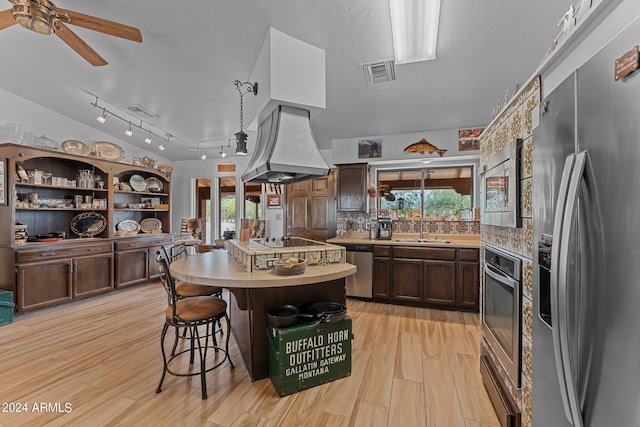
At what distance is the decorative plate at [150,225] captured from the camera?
564 cm

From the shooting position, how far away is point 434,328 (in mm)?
3201

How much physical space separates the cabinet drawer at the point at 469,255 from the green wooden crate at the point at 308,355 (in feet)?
7.22

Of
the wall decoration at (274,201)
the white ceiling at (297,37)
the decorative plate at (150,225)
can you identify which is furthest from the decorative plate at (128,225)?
the wall decoration at (274,201)

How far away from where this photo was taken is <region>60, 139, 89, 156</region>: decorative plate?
13.9 feet

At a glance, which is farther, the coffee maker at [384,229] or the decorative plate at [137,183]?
the decorative plate at [137,183]

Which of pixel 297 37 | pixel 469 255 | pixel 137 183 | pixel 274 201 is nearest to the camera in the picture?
pixel 297 37

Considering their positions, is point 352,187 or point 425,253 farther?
point 352,187

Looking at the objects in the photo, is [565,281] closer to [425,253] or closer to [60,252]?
[425,253]

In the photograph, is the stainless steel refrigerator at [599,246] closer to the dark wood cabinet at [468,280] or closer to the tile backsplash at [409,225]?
the dark wood cabinet at [468,280]

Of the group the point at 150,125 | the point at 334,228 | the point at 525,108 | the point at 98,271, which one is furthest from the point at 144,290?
Answer: the point at 525,108

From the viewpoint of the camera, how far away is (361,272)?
4.14 metres

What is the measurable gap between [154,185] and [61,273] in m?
2.35

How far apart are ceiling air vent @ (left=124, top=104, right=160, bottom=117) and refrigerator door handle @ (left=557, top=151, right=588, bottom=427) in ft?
16.2

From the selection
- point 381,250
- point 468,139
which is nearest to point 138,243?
point 381,250
